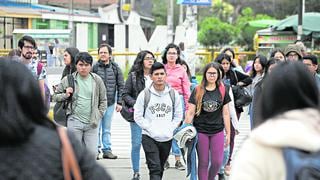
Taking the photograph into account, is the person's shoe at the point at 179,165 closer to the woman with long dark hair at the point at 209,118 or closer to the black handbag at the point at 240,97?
the black handbag at the point at 240,97

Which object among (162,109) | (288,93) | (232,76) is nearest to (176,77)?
(232,76)

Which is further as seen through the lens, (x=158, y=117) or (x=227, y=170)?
(x=227, y=170)

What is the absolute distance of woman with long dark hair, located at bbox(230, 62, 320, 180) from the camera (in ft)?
9.29

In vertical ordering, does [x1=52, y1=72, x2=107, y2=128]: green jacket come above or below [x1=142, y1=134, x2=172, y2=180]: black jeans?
above

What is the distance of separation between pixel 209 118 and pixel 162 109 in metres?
0.58

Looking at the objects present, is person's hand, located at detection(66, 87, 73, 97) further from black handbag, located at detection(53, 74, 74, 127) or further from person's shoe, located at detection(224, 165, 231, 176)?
person's shoe, located at detection(224, 165, 231, 176)

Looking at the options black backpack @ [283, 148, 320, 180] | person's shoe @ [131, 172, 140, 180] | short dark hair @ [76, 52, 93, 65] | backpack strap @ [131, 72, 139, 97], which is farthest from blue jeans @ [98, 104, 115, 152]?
black backpack @ [283, 148, 320, 180]

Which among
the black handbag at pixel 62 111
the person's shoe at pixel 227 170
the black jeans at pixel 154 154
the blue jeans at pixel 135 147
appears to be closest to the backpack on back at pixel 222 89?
the black jeans at pixel 154 154

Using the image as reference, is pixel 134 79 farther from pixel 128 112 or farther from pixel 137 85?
pixel 128 112

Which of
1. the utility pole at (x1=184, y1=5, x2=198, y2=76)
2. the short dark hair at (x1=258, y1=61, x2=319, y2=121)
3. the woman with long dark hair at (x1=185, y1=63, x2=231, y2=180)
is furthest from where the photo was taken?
the utility pole at (x1=184, y1=5, x2=198, y2=76)

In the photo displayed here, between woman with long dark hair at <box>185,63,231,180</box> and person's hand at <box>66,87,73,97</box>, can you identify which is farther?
person's hand at <box>66,87,73,97</box>

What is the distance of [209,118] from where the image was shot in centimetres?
773

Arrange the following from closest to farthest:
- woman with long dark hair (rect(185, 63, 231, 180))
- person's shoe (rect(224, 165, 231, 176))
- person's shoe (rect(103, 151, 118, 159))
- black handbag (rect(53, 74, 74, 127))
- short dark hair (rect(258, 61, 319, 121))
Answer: short dark hair (rect(258, 61, 319, 121)), woman with long dark hair (rect(185, 63, 231, 180)), black handbag (rect(53, 74, 74, 127)), person's shoe (rect(224, 165, 231, 176)), person's shoe (rect(103, 151, 118, 159))

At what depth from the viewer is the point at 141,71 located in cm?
887
